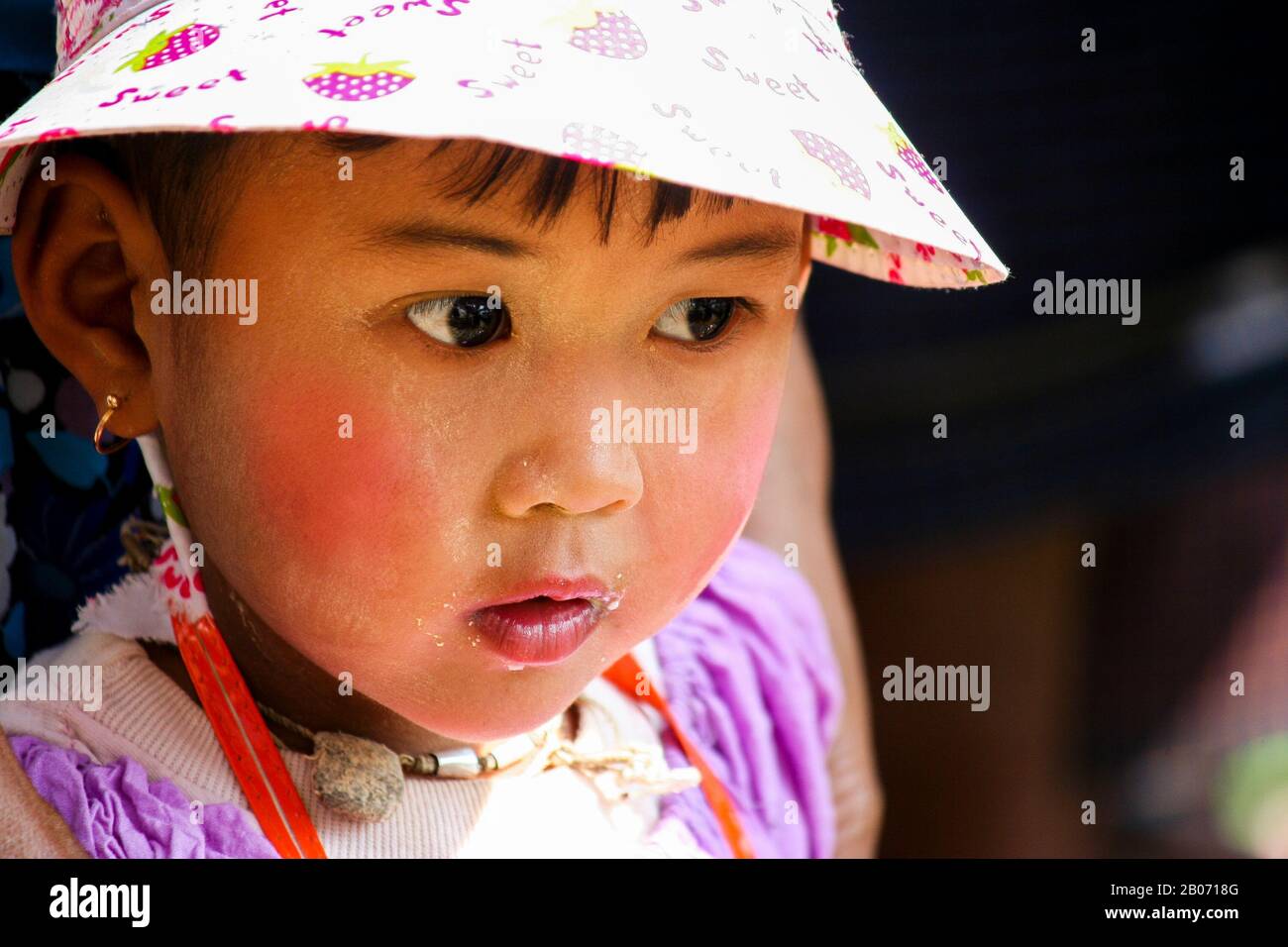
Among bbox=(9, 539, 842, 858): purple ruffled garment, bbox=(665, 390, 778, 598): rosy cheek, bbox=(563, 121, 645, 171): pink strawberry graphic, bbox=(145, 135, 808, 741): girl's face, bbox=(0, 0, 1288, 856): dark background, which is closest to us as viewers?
bbox=(563, 121, 645, 171): pink strawberry graphic

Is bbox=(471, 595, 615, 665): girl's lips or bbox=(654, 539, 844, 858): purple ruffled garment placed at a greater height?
bbox=(471, 595, 615, 665): girl's lips

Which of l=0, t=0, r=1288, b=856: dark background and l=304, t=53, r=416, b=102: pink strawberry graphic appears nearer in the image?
l=304, t=53, r=416, b=102: pink strawberry graphic

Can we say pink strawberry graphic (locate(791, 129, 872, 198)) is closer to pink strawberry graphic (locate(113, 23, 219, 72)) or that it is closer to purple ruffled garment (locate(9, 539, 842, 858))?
pink strawberry graphic (locate(113, 23, 219, 72))

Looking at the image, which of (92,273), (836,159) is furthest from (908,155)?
(92,273)

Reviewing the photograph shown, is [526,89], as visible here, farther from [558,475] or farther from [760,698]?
[760,698]

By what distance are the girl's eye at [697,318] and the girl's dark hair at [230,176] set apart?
0.07 m

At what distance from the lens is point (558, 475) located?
0.76 m

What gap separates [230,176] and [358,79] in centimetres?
15

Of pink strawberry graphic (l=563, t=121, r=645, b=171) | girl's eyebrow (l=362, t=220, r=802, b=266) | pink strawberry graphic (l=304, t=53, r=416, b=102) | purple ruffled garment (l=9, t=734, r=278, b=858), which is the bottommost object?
purple ruffled garment (l=9, t=734, r=278, b=858)

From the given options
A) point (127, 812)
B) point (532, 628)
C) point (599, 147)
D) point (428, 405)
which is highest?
point (599, 147)

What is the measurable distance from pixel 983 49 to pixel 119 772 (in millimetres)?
1347

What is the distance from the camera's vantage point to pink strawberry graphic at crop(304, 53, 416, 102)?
2.17ft

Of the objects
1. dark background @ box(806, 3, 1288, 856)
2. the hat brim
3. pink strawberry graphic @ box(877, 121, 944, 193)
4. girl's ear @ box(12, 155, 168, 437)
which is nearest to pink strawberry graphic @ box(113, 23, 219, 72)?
the hat brim

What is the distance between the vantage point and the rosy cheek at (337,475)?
2.53 ft
